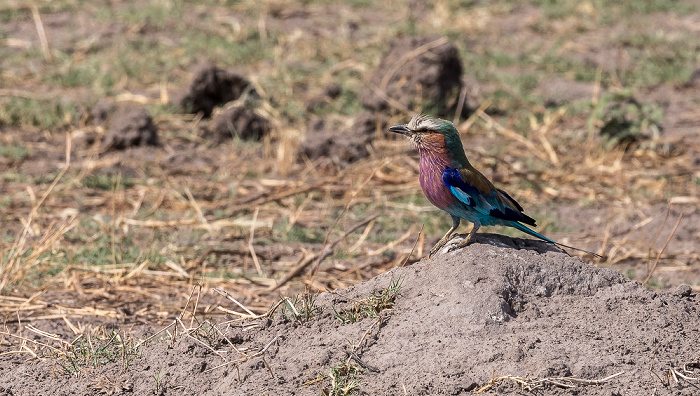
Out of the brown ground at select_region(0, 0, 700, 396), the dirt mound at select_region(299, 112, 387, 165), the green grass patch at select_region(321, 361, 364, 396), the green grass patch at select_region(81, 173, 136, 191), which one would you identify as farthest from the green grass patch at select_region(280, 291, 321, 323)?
the dirt mound at select_region(299, 112, 387, 165)

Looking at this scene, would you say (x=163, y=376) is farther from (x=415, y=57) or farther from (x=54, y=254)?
(x=415, y=57)

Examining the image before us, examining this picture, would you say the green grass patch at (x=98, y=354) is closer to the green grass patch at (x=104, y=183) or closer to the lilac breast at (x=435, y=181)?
the lilac breast at (x=435, y=181)

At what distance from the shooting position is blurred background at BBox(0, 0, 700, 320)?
206 inches

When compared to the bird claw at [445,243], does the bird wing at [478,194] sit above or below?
above

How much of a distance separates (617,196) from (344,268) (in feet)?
8.78

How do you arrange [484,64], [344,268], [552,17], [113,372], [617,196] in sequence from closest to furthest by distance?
[113,372] < [344,268] < [617,196] < [484,64] < [552,17]

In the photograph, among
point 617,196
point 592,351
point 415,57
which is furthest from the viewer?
point 415,57

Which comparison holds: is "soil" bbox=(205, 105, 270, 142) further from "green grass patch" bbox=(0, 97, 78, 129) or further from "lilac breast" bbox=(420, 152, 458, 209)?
"lilac breast" bbox=(420, 152, 458, 209)

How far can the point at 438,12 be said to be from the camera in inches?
448

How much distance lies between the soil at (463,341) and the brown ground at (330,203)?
10 millimetres

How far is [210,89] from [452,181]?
200 inches

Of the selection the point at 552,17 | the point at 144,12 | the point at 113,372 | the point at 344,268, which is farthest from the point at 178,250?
the point at 552,17

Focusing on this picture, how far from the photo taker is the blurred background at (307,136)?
5.23 m

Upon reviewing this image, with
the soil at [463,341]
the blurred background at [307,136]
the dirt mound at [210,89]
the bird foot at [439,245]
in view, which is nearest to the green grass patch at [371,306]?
the soil at [463,341]
